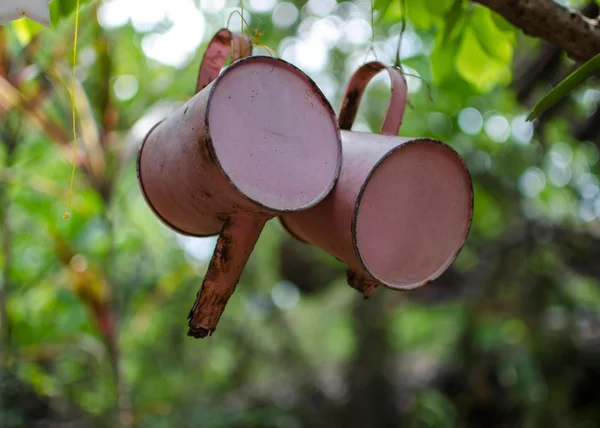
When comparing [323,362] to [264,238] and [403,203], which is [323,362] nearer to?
[264,238]

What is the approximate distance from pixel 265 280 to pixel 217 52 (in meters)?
2.37

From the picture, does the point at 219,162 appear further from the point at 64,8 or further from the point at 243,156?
the point at 64,8

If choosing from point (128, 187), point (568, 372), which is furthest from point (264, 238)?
point (568, 372)

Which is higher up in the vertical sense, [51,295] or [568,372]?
[568,372]

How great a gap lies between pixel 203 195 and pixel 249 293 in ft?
8.14

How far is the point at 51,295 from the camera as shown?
276 centimetres

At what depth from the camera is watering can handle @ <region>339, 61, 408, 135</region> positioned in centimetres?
66

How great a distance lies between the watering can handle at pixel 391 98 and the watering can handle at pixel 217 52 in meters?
0.13

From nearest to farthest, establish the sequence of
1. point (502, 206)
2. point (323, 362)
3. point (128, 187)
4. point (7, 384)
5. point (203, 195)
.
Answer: point (203, 195) < point (7, 384) < point (502, 206) < point (128, 187) < point (323, 362)

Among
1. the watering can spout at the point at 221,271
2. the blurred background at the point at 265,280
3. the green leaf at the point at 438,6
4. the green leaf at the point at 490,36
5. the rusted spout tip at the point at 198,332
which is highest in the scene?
the green leaf at the point at 438,6

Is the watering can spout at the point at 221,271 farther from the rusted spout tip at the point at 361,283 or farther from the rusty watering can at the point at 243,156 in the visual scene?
the rusted spout tip at the point at 361,283

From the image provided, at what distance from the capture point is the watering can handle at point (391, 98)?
2.16 ft

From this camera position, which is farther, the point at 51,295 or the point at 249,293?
the point at 249,293

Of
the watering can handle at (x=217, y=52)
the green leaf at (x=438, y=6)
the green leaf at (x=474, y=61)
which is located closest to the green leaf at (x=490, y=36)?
the green leaf at (x=474, y=61)
